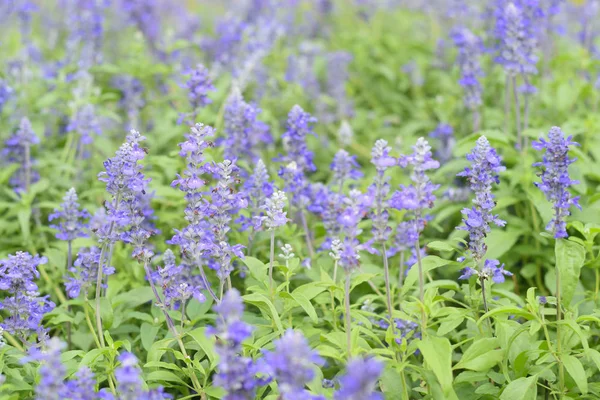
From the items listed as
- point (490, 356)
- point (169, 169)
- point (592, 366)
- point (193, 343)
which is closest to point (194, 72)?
point (169, 169)

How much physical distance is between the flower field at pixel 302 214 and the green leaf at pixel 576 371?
2 centimetres

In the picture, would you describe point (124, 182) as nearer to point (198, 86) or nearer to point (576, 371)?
point (198, 86)

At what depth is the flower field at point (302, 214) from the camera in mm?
4043

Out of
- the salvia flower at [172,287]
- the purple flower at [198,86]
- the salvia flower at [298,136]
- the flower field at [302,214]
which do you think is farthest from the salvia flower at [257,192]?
the purple flower at [198,86]

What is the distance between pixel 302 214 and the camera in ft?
18.1

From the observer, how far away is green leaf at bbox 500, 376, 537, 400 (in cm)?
405

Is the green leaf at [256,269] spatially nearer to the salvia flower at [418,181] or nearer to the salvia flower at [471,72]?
the salvia flower at [418,181]

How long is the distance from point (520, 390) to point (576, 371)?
328 mm

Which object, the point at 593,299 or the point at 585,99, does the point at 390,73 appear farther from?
the point at 593,299

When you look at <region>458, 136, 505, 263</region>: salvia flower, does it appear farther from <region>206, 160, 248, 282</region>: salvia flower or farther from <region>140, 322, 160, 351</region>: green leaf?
<region>140, 322, 160, 351</region>: green leaf

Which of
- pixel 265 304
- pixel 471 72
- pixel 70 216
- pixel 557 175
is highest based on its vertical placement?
pixel 471 72

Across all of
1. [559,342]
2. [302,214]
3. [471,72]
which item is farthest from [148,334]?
[471,72]

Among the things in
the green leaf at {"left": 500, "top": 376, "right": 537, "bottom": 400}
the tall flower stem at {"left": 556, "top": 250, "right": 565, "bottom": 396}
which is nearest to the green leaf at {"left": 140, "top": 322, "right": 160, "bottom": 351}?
the green leaf at {"left": 500, "top": 376, "right": 537, "bottom": 400}

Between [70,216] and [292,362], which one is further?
[70,216]
